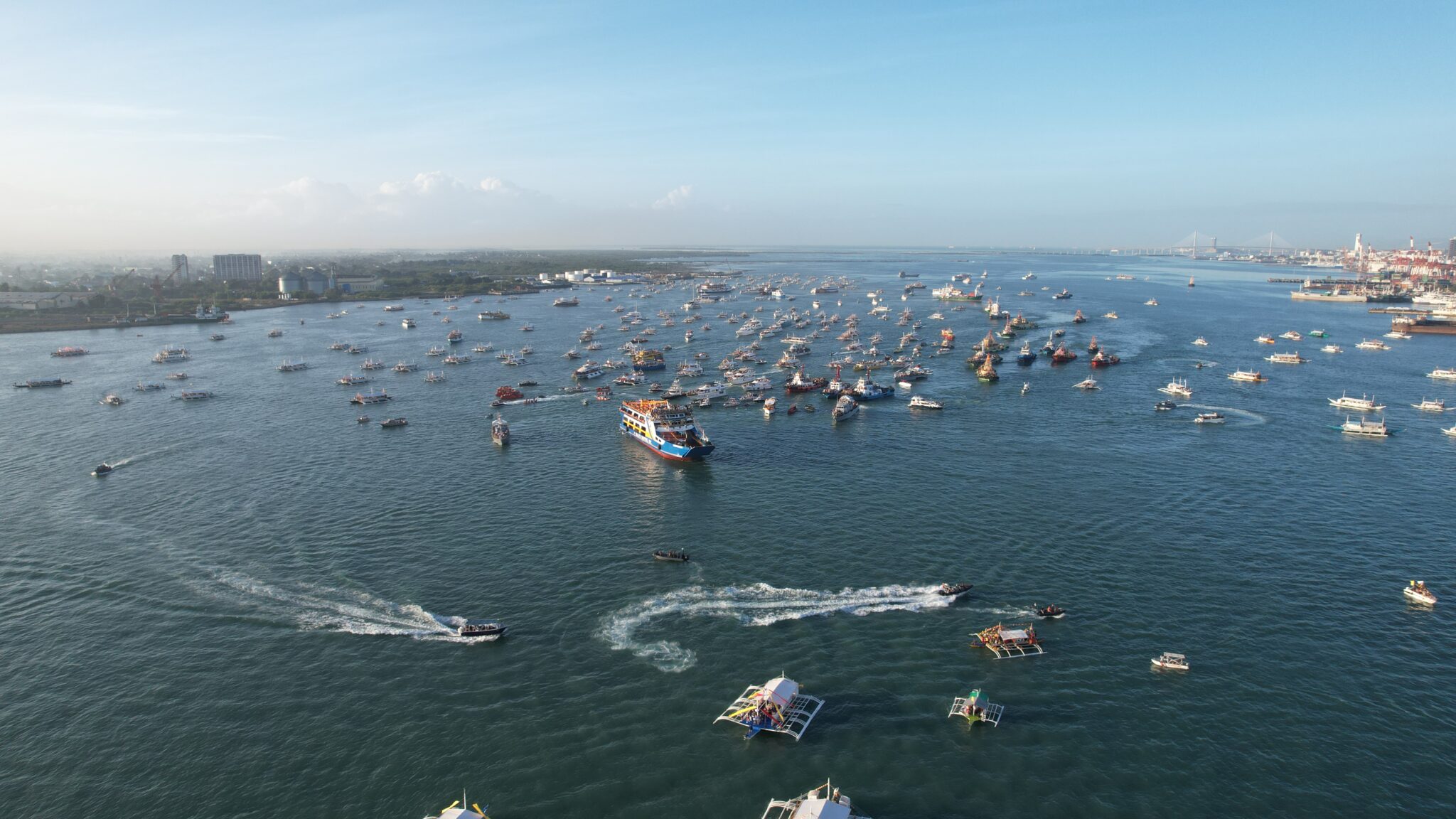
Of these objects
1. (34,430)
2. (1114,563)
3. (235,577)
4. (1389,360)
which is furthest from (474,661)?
(1389,360)

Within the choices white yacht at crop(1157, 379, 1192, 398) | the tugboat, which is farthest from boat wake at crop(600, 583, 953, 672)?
white yacht at crop(1157, 379, 1192, 398)

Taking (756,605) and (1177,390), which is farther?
(1177,390)

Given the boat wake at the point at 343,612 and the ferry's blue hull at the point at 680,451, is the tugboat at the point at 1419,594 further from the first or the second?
the boat wake at the point at 343,612

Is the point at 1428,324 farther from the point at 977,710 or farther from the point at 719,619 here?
the point at 719,619

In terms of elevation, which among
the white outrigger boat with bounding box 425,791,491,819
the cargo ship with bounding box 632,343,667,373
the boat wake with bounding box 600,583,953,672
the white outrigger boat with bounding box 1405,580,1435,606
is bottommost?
the white outrigger boat with bounding box 425,791,491,819

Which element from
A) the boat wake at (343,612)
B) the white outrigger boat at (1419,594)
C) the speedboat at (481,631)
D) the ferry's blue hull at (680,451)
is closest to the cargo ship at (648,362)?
the ferry's blue hull at (680,451)

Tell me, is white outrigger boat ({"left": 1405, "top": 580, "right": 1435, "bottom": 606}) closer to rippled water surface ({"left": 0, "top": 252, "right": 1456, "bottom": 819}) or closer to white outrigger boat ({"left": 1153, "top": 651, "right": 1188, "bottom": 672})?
rippled water surface ({"left": 0, "top": 252, "right": 1456, "bottom": 819})

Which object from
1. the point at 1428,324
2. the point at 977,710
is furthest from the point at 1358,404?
the point at 1428,324
